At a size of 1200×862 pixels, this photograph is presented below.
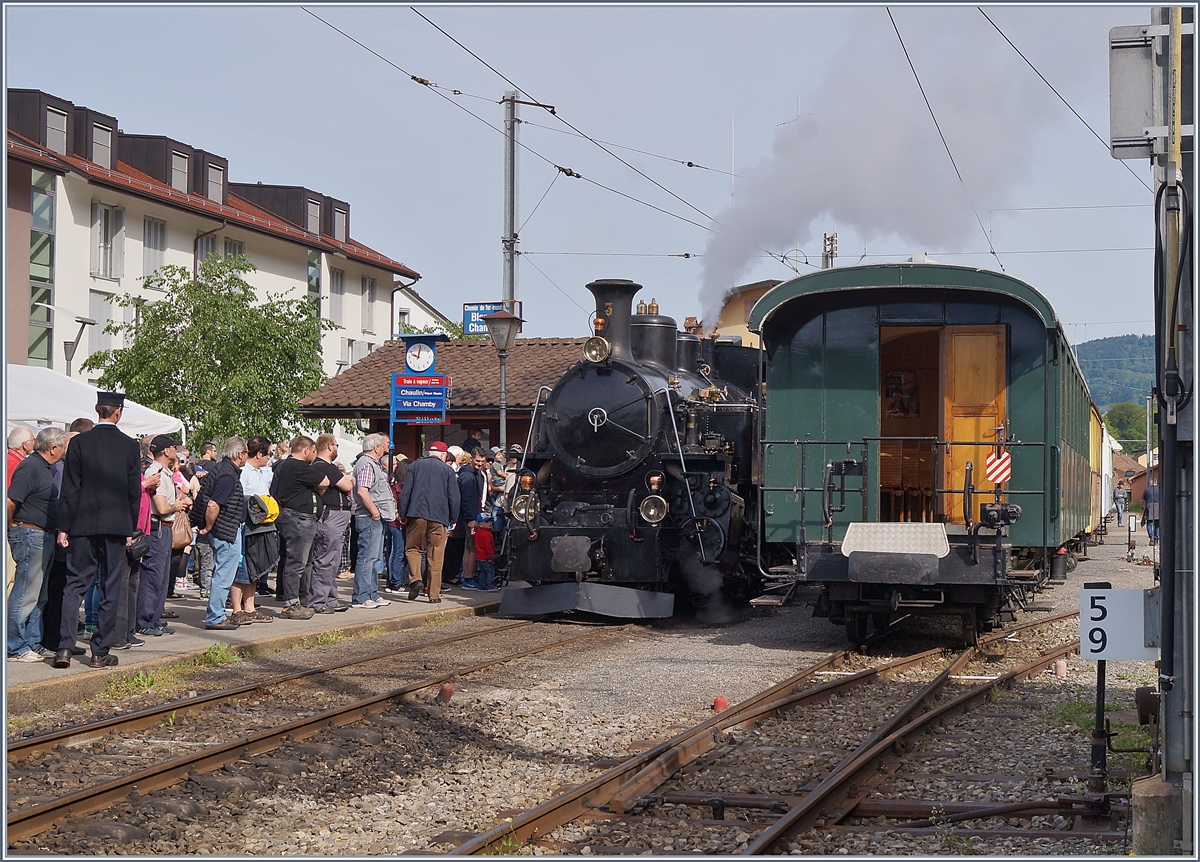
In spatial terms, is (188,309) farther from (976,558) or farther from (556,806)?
(556,806)

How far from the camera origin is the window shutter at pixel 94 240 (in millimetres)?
33781

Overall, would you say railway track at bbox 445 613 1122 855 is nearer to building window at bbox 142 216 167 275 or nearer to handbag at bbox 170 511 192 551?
handbag at bbox 170 511 192 551

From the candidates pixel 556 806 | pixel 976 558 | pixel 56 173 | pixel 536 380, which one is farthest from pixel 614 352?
pixel 56 173

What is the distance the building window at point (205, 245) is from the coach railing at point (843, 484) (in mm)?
30090

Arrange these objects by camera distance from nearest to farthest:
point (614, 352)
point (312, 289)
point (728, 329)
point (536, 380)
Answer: point (614, 352)
point (536, 380)
point (728, 329)
point (312, 289)

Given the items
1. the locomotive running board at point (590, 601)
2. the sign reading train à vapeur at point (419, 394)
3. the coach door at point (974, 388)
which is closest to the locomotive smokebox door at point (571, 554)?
the locomotive running board at point (590, 601)

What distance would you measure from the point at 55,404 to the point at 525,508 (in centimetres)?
602

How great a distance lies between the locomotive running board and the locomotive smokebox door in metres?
0.18

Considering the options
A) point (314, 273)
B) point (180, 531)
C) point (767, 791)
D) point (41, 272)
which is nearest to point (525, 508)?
point (180, 531)

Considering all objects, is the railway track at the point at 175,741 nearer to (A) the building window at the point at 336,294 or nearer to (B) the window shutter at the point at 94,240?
(B) the window shutter at the point at 94,240

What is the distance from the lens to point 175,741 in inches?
273

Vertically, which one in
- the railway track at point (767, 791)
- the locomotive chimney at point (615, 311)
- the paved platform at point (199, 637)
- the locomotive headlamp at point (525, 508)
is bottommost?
the railway track at point (767, 791)

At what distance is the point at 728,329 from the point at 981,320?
25.3 m

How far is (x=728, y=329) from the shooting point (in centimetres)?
3619
